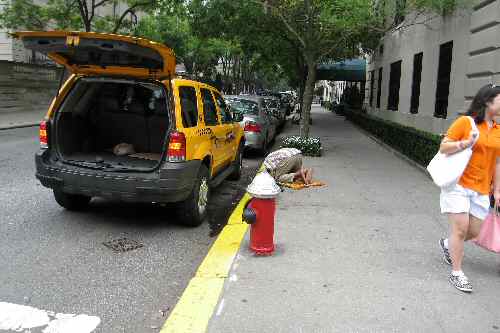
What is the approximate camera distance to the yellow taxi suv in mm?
5262

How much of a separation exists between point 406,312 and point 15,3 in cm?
2620

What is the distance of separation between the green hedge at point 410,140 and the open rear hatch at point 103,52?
6306 millimetres

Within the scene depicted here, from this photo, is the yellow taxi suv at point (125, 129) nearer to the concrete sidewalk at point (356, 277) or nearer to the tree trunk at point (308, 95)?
the concrete sidewalk at point (356, 277)

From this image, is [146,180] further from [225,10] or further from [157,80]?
[225,10]

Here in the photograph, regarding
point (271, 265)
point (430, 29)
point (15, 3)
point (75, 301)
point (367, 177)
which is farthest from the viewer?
point (15, 3)

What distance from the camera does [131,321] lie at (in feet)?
11.7

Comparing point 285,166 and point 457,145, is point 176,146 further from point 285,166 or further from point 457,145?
point 285,166

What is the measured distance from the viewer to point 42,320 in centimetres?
350

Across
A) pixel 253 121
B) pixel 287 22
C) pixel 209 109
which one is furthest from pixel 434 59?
pixel 209 109

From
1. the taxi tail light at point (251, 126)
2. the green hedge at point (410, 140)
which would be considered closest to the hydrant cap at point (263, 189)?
the green hedge at point (410, 140)

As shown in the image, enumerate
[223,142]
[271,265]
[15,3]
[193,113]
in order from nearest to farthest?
[271,265] < [193,113] < [223,142] < [15,3]

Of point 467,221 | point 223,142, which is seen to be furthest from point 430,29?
point 467,221

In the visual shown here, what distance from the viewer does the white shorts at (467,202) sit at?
4000 mm

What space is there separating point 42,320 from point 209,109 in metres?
3.99
